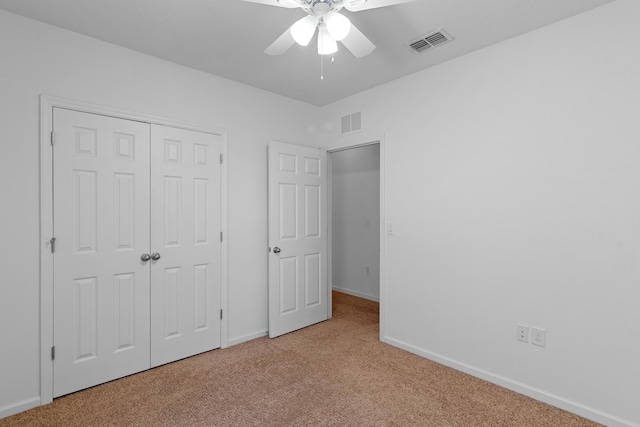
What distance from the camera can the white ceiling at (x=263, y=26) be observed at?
2.04 metres

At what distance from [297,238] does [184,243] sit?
1215mm

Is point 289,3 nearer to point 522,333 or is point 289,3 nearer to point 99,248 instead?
point 99,248

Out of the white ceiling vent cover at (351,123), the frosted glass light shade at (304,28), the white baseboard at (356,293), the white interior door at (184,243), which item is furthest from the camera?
the white baseboard at (356,293)

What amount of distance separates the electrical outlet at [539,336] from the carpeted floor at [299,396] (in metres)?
0.41

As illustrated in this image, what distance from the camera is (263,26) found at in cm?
226

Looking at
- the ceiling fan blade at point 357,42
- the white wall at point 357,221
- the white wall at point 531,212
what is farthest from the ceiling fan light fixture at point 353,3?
the white wall at point 357,221

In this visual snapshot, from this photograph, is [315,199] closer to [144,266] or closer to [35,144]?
[144,266]

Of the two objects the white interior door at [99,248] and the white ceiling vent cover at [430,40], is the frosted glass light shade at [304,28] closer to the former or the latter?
the white ceiling vent cover at [430,40]

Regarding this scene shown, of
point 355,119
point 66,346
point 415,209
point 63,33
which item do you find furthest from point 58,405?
point 355,119

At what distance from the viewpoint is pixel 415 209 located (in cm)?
304

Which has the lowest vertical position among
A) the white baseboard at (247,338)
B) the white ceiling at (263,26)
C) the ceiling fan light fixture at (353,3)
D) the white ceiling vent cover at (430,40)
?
the white baseboard at (247,338)

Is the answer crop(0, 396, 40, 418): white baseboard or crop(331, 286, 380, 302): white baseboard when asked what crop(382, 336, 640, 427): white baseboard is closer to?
crop(331, 286, 380, 302): white baseboard

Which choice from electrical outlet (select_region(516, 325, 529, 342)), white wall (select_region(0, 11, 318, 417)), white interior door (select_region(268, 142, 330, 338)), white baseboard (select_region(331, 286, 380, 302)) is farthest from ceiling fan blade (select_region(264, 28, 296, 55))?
white baseboard (select_region(331, 286, 380, 302))

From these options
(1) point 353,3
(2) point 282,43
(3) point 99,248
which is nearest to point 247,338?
(3) point 99,248
